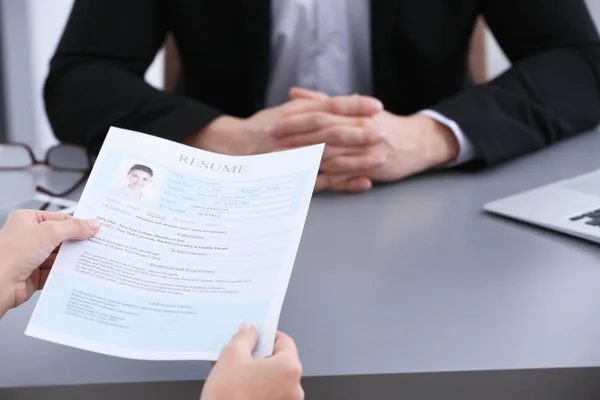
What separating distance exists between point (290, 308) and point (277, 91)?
2.36ft

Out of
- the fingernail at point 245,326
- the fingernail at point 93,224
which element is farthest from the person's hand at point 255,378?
the fingernail at point 93,224

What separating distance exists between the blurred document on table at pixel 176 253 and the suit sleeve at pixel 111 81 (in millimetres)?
337

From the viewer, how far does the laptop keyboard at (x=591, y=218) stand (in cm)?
69

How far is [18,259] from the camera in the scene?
1.60 feet

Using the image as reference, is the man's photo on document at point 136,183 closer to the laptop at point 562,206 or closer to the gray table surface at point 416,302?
the gray table surface at point 416,302

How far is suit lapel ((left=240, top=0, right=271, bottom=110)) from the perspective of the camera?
110cm

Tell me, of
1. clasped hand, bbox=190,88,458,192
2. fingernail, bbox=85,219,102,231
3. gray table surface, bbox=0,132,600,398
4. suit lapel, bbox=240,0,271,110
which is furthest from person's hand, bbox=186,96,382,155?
fingernail, bbox=85,219,102,231

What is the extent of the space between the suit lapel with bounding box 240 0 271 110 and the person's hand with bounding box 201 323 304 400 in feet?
2.52

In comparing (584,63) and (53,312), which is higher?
(584,63)

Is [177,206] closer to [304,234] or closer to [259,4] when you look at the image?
[304,234]

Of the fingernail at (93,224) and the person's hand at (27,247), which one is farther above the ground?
the fingernail at (93,224)

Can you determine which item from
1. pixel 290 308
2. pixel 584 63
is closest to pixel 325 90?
pixel 584 63

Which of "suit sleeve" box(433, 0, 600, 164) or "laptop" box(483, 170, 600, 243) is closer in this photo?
"laptop" box(483, 170, 600, 243)

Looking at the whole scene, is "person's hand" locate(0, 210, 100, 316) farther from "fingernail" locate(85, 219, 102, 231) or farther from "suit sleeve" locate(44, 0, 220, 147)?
"suit sleeve" locate(44, 0, 220, 147)
